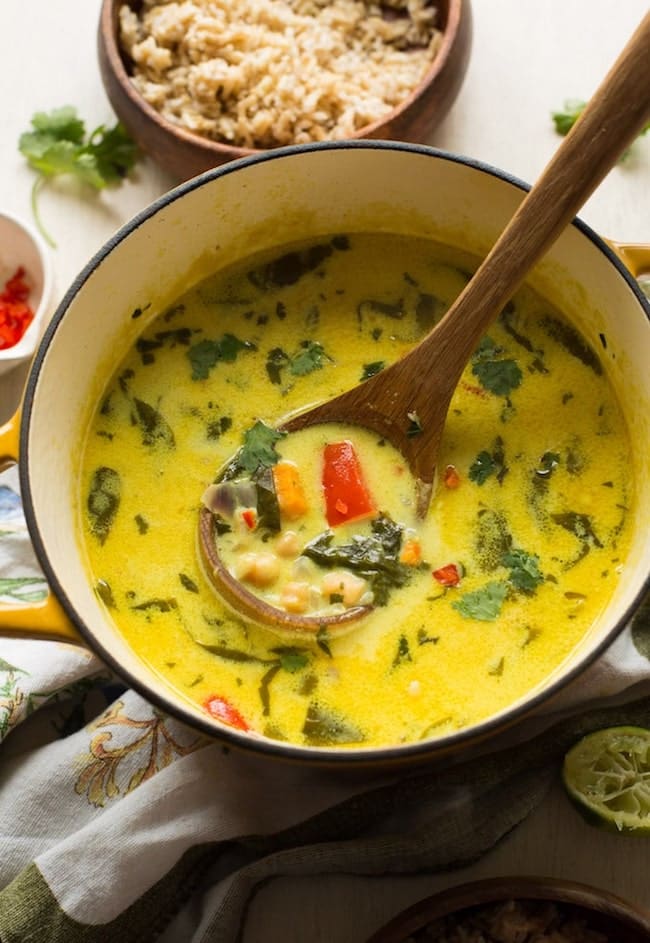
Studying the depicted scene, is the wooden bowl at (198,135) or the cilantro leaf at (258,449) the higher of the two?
the wooden bowl at (198,135)

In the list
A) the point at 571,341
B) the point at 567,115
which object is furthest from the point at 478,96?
the point at 571,341

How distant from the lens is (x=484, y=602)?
243cm

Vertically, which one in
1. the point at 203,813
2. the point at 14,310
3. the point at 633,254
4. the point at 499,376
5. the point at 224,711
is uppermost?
the point at 633,254

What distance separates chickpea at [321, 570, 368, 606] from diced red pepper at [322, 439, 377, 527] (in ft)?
0.34

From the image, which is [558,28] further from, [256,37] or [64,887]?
[64,887]

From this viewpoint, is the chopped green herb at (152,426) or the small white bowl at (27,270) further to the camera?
the small white bowl at (27,270)

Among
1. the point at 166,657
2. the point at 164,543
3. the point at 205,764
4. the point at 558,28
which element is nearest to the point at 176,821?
the point at 205,764

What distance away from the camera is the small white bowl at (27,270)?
2863mm

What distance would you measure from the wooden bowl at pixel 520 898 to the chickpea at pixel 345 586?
572 millimetres

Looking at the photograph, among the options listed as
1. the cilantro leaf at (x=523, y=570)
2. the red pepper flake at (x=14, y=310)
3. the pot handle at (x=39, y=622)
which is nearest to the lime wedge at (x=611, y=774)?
the cilantro leaf at (x=523, y=570)

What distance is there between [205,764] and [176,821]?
0.12m

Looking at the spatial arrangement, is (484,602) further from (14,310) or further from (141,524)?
(14,310)

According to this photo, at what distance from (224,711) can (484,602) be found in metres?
0.51

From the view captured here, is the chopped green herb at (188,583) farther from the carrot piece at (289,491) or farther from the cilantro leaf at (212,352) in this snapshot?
the cilantro leaf at (212,352)
